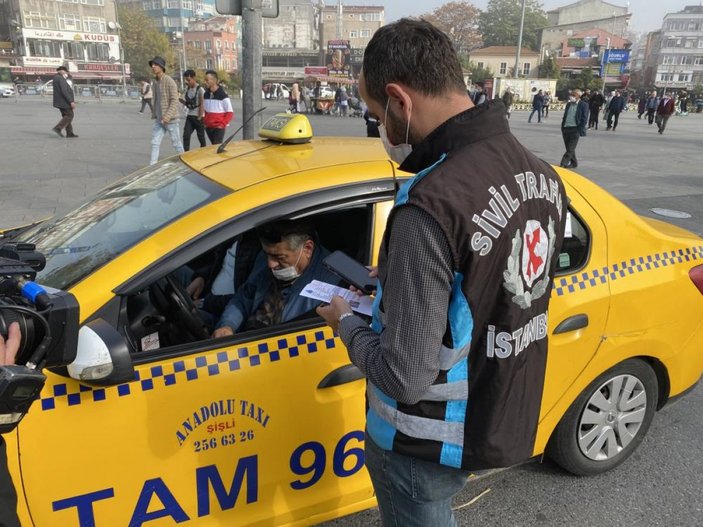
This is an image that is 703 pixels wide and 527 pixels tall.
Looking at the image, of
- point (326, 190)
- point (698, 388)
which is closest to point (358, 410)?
point (326, 190)

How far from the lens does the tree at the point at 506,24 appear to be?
10669 centimetres

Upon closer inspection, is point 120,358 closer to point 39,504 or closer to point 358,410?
point 39,504

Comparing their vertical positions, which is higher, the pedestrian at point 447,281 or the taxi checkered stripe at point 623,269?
the pedestrian at point 447,281

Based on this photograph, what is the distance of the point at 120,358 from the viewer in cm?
156

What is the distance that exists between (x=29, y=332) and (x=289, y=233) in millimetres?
1323

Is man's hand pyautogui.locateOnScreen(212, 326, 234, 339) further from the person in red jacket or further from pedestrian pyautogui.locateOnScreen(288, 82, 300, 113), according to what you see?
pedestrian pyautogui.locateOnScreen(288, 82, 300, 113)

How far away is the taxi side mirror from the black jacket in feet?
45.1

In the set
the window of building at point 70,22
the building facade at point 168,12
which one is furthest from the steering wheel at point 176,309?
the building facade at point 168,12

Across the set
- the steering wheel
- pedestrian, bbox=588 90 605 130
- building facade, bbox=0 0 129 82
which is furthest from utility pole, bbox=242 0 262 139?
building facade, bbox=0 0 129 82

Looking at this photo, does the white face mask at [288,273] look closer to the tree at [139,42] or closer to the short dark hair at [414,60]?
the short dark hair at [414,60]

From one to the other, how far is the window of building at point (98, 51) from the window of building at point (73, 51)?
0.82m

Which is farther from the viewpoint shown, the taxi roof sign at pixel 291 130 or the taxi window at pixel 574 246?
the taxi roof sign at pixel 291 130

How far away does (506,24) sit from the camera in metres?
107

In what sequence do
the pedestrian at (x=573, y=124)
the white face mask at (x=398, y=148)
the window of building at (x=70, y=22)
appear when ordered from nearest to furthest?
the white face mask at (x=398, y=148) < the pedestrian at (x=573, y=124) < the window of building at (x=70, y=22)
